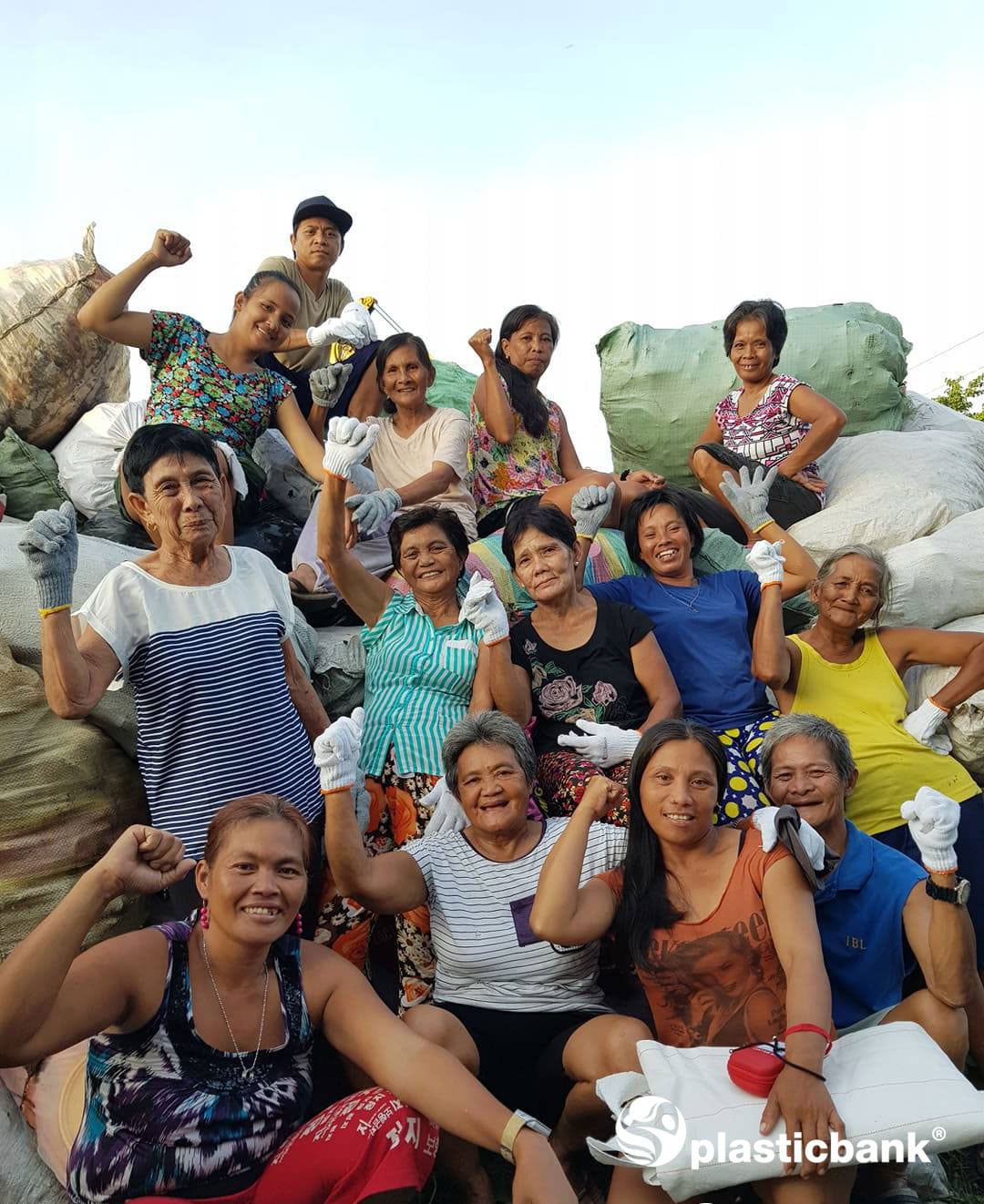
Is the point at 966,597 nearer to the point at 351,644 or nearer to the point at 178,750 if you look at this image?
the point at 351,644

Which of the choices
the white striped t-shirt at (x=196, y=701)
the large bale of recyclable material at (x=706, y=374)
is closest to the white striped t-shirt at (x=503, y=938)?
the white striped t-shirt at (x=196, y=701)

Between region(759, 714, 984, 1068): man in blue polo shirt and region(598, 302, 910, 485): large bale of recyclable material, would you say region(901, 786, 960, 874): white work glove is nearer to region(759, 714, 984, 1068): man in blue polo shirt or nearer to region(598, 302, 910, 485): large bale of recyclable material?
region(759, 714, 984, 1068): man in blue polo shirt

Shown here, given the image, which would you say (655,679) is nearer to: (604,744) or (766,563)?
(604,744)

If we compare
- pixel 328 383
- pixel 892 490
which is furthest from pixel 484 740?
pixel 892 490

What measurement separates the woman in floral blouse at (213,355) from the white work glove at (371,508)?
8.0 inches

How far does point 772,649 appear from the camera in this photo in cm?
289

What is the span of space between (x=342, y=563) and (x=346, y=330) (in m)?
1.11

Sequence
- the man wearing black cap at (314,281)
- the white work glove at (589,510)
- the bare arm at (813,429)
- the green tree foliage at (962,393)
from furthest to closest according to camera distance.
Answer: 1. the green tree foliage at (962,393)
2. the man wearing black cap at (314,281)
3. the bare arm at (813,429)
4. the white work glove at (589,510)

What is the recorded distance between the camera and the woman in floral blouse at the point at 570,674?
8.76 ft

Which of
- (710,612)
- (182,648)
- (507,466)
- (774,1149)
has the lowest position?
(774,1149)

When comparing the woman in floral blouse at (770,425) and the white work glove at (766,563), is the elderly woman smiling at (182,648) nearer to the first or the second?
the white work glove at (766,563)

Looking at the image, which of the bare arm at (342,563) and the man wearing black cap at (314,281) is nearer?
the bare arm at (342,563)

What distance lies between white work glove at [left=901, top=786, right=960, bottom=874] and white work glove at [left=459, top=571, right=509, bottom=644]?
1083 mm

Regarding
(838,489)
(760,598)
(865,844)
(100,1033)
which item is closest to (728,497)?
(838,489)
